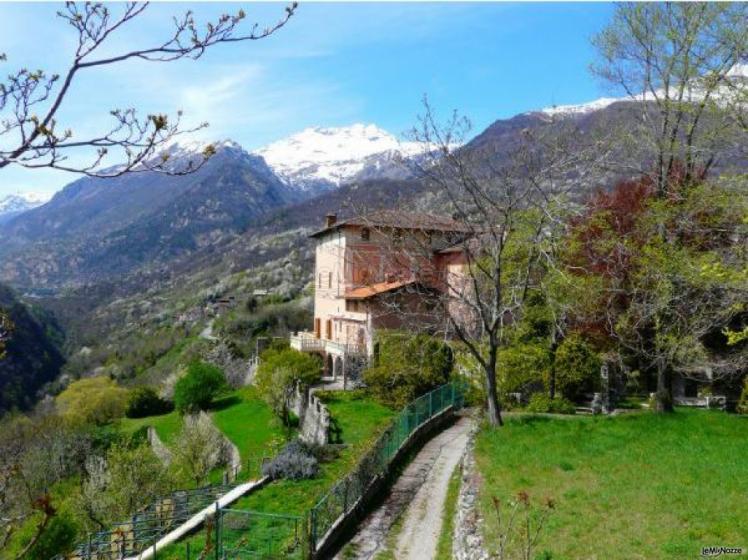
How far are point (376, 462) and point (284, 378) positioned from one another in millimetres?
16299

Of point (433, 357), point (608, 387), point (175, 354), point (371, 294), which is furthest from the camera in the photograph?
point (175, 354)

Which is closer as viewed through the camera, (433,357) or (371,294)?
(433,357)

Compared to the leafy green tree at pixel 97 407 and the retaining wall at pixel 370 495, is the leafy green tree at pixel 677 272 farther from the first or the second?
the leafy green tree at pixel 97 407

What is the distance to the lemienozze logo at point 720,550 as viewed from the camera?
8.79m

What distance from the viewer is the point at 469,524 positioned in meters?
12.4

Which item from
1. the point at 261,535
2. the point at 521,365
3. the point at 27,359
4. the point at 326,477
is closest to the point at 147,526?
the point at 326,477

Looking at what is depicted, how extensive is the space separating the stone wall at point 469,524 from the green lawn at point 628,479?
0.82ft

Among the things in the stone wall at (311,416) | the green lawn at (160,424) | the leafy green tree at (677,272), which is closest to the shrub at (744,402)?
the leafy green tree at (677,272)

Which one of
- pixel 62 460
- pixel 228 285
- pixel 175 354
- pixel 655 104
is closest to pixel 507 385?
pixel 655 104

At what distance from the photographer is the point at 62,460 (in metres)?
38.4

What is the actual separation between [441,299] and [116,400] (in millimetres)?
42086

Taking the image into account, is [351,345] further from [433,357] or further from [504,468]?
[504,468]

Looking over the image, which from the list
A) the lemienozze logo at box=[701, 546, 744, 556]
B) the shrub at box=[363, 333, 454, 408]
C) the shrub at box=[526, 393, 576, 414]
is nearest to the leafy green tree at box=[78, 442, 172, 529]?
the shrub at box=[363, 333, 454, 408]

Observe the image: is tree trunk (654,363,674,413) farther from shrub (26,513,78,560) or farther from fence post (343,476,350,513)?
shrub (26,513,78,560)
